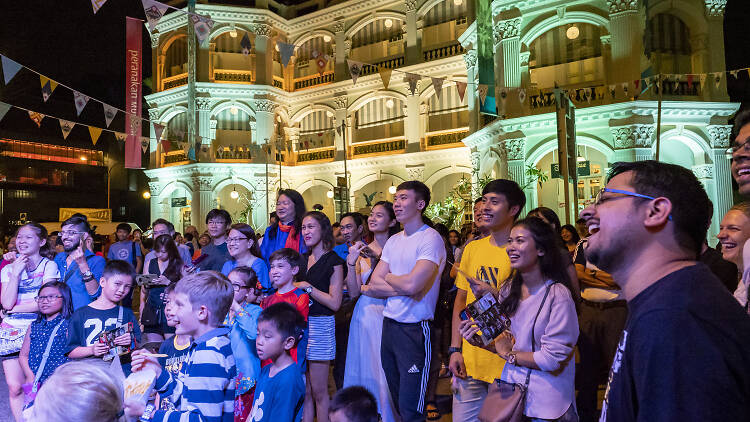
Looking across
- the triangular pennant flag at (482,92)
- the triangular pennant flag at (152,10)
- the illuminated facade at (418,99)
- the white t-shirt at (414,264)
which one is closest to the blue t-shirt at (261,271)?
the white t-shirt at (414,264)

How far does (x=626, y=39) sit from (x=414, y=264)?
15152mm

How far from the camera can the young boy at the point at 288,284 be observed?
14.1 feet

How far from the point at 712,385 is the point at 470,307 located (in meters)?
1.78

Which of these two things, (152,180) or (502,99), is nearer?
(502,99)

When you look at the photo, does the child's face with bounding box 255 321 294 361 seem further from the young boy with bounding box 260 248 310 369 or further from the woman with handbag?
the woman with handbag

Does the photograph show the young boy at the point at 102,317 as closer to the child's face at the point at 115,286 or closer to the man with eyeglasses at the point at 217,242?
the child's face at the point at 115,286

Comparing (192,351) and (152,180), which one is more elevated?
(152,180)

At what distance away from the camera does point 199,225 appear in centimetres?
2633

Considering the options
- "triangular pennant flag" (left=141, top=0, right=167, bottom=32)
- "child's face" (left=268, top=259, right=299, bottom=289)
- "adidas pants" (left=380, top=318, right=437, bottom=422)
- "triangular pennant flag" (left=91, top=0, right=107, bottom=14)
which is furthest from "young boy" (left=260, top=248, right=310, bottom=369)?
"triangular pennant flag" (left=141, top=0, right=167, bottom=32)

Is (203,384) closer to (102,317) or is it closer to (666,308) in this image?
(102,317)

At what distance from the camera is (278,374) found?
330 cm

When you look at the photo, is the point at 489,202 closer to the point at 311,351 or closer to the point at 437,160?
the point at 311,351

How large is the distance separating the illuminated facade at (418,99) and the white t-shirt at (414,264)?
13574mm

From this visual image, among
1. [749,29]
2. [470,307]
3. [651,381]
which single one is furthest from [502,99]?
[651,381]
